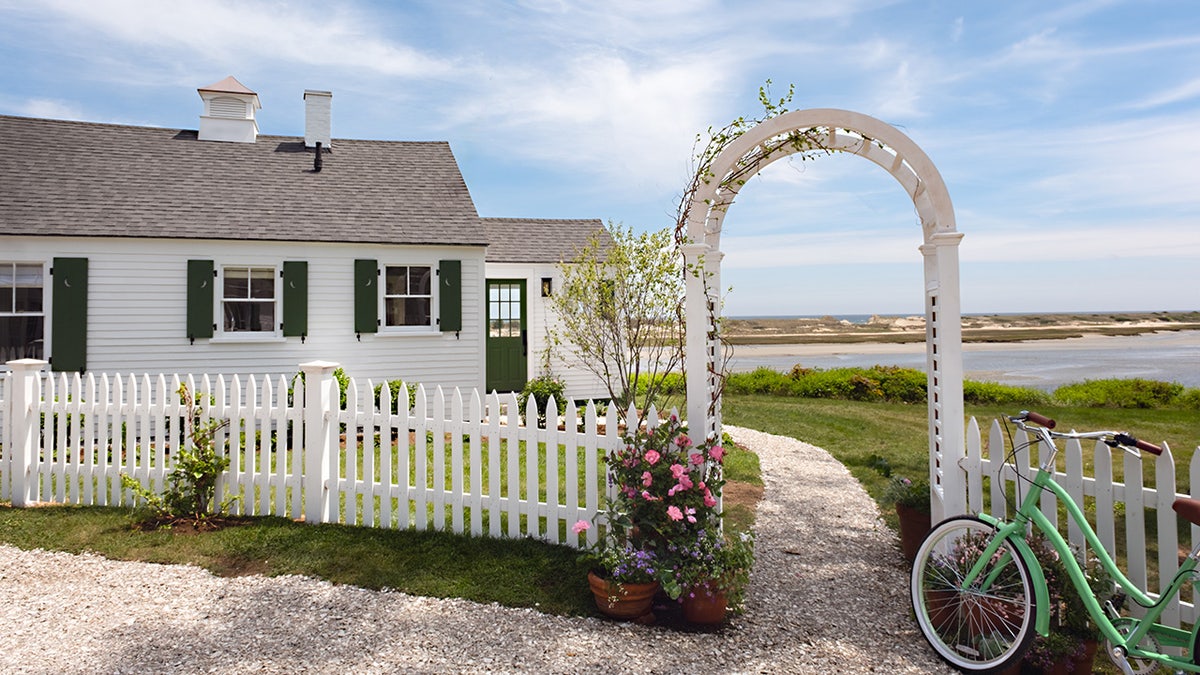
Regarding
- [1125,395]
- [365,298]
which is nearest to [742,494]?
[365,298]

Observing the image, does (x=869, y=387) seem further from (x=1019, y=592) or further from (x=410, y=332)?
(x=1019, y=592)

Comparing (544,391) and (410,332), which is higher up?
(410,332)

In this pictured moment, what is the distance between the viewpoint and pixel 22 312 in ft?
29.9

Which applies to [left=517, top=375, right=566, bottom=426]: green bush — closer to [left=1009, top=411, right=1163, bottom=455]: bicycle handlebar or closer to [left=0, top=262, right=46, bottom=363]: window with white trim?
[left=0, top=262, right=46, bottom=363]: window with white trim

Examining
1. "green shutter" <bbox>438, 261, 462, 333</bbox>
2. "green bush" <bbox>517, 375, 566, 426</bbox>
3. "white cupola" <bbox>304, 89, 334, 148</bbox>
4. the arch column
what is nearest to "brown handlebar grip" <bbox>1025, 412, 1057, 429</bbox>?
the arch column

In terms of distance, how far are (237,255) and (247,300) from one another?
0.70m

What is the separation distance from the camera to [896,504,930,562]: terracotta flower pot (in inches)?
169

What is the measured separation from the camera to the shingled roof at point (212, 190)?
958 centimetres

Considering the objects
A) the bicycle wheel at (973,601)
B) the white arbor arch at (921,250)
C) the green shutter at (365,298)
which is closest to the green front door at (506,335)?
the green shutter at (365,298)

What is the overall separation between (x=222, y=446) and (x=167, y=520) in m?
0.66

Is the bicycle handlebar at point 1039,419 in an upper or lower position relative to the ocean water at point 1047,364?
upper

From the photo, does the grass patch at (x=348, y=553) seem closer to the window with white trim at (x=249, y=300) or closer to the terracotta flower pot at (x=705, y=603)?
the terracotta flower pot at (x=705, y=603)

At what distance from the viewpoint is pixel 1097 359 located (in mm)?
27000

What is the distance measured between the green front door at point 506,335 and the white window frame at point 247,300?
12.1ft
